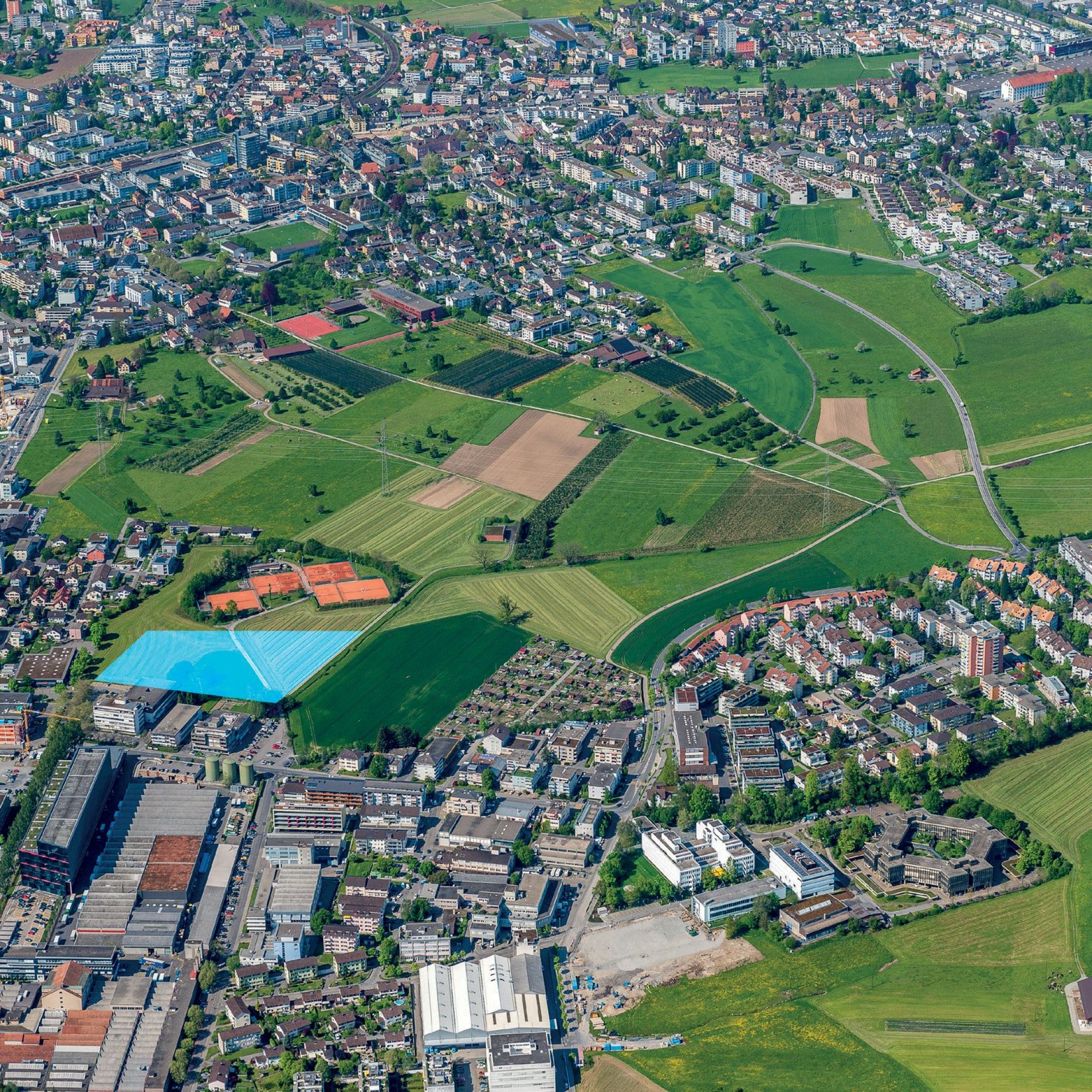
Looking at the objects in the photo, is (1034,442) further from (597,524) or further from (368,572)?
(368,572)

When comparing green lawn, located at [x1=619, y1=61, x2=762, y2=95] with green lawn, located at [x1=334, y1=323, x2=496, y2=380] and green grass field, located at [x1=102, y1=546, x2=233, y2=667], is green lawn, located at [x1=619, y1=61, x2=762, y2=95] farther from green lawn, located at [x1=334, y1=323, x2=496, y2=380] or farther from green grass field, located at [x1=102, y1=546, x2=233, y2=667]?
green grass field, located at [x1=102, y1=546, x2=233, y2=667]

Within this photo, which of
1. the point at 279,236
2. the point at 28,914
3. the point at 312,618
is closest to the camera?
the point at 28,914

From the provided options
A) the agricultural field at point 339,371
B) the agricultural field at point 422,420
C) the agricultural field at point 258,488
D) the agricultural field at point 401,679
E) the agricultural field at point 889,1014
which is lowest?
the agricultural field at point 889,1014

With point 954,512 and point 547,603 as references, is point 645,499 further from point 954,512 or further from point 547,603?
point 954,512

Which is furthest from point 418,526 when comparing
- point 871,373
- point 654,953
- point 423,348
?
point 654,953

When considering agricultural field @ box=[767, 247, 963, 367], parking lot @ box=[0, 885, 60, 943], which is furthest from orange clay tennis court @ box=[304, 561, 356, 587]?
agricultural field @ box=[767, 247, 963, 367]

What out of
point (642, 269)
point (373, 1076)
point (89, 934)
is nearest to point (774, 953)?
point (373, 1076)

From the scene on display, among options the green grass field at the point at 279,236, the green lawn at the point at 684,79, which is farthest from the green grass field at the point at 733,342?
the green lawn at the point at 684,79

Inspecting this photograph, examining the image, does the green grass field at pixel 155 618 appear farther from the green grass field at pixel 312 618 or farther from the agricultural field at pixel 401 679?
the agricultural field at pixel 401 679
